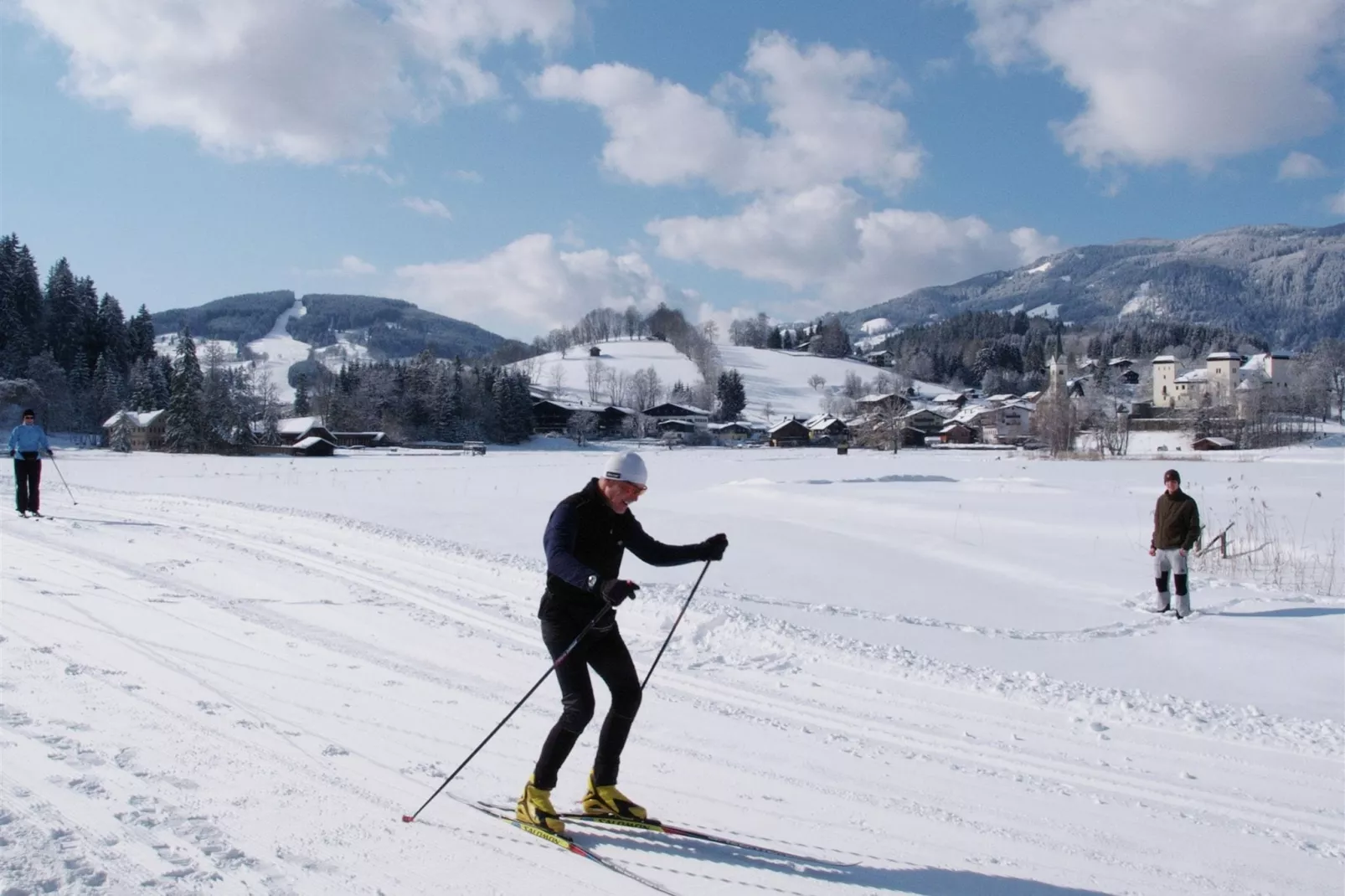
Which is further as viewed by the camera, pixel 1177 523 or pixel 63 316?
pixel 63 316

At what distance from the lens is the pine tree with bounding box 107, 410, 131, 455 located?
55.3 metres

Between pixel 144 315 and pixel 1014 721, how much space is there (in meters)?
105

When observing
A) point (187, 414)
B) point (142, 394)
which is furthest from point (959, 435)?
point (142, 394)

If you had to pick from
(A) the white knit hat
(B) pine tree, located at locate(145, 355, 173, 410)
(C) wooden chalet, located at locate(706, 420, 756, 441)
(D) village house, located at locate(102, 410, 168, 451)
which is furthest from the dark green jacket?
(C) wooden chalet, located at locate(706, 420, 756, 441)

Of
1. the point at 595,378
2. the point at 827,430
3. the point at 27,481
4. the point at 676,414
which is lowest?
the point at 27,481

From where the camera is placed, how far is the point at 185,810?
13.9 ft

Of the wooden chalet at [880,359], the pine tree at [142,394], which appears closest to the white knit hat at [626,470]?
the pine tree at [142,394]

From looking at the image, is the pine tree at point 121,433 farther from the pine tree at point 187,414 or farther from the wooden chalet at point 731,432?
the wooden chalet at point 731,432

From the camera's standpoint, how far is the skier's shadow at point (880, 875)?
394 centimetres

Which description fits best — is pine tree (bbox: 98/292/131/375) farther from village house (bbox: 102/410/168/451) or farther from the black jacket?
the black jacket

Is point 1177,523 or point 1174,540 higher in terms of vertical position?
point 1177,523

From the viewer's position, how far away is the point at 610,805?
4.49 meters

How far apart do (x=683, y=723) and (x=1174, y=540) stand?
8.02m

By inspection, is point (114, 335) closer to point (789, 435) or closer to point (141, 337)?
point (141, 337)
